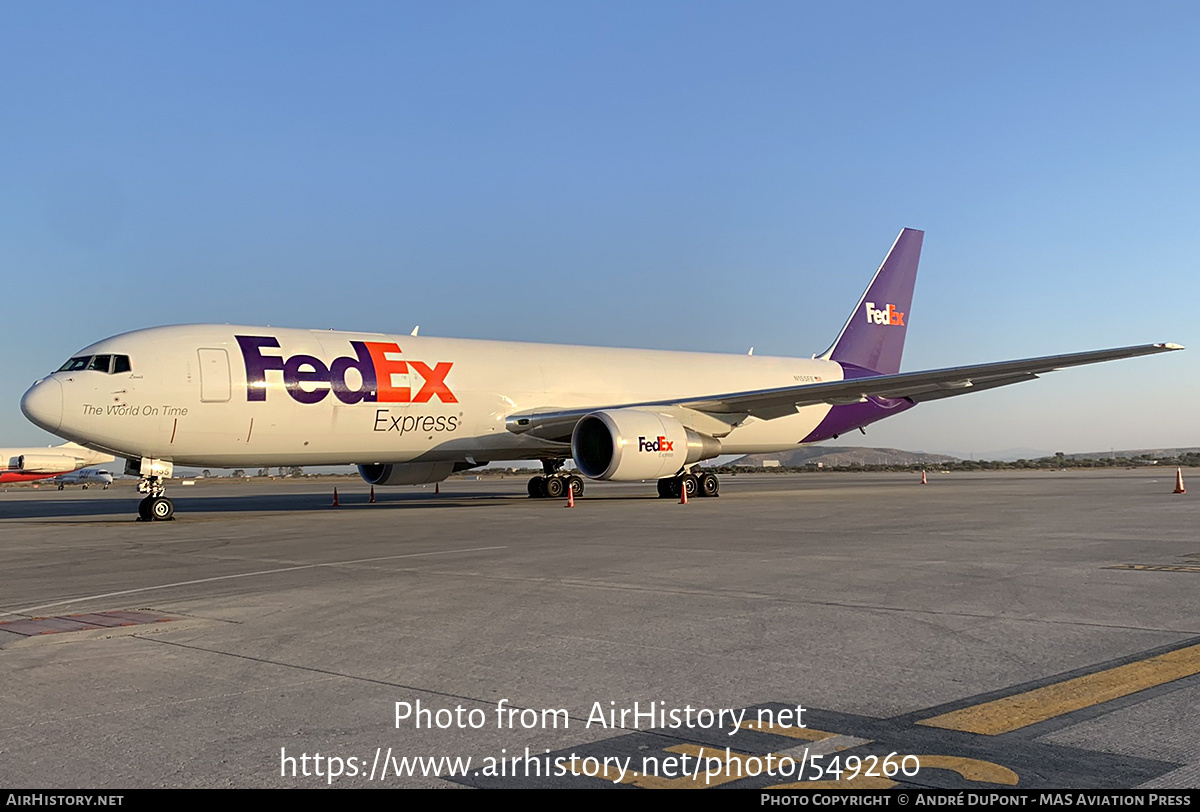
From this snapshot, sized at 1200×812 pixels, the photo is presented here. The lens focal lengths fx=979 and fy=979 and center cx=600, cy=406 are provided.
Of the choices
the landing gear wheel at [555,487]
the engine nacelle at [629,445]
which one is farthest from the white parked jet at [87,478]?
the engine nacelle at [629,445]

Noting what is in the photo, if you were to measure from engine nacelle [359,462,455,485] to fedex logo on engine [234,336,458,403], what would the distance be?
3.01m

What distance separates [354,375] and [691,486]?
28.2 ft

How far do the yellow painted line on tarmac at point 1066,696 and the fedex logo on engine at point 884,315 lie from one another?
25.9 meters

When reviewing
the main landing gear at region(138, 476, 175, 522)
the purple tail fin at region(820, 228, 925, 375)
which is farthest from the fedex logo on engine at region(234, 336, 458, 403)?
the purple tail fin at region(820, 228, 925, 375)

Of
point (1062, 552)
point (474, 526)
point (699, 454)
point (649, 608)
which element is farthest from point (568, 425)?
point (649, 608)

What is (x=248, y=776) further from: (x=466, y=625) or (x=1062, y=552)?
(x=1062, y=552)

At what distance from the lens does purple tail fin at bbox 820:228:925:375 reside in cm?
3019

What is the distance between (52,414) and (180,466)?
2522mm

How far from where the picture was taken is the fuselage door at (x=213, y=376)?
1772 centimetres

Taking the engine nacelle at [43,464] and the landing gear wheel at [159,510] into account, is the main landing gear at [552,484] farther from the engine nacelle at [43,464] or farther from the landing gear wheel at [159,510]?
the engine nacelle at [43,464]

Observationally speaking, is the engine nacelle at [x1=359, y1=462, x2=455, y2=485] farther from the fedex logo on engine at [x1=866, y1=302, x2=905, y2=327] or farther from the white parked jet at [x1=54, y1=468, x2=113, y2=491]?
the white parked jet at [x1=54, y1=468, x2=113, y2=491]

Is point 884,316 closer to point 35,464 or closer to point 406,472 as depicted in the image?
point 406,472

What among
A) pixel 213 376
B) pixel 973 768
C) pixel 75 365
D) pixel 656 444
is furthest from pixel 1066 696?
pixel 75 365
